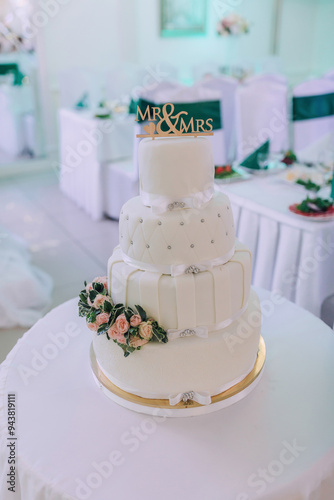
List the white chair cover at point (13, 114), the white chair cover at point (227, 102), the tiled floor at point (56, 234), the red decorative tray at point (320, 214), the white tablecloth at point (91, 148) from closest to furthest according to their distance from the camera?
the red decorative tray at point (320, 214)
the tiled floor at point (56, 234)
the white chair cover at point (227, 102)
the white tablecloth at point (91, 148)
the white chair cover at point (13, 114)

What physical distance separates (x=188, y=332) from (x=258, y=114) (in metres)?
2.87

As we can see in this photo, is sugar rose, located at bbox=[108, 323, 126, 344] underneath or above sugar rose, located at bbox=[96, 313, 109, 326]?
underneath

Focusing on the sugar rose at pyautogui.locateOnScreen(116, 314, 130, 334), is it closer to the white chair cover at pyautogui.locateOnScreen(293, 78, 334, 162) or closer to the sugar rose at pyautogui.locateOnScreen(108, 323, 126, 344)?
the sugar rose at pyautogui.locateOnScreen(108, 323, 126, 344)

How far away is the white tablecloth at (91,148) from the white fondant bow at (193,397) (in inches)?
131

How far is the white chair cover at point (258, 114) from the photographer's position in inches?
141

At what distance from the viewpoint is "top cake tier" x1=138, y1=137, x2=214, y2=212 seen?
1.14m

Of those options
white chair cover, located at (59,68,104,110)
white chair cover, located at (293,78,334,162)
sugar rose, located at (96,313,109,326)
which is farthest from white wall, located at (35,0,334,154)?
sugar rose, located at (96,313,109,326)

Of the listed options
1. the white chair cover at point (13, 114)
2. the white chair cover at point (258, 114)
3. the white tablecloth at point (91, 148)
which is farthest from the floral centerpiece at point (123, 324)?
the white chair cover at point (13, 114)

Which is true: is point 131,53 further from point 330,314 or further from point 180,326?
point 180,326

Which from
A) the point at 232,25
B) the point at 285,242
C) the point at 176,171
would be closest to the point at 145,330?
the point at 176,171

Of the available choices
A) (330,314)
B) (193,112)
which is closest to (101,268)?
(193,112)

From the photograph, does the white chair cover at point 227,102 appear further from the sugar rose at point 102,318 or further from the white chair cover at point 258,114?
the sugar rose at point 102,318

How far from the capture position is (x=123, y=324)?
1163 mm

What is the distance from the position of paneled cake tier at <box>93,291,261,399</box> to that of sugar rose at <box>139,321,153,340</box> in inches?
2.1
